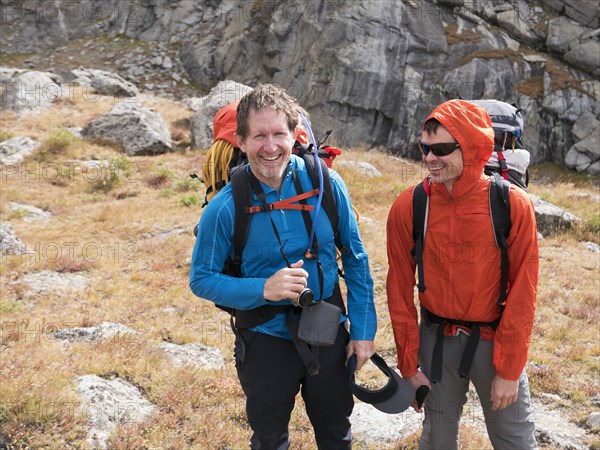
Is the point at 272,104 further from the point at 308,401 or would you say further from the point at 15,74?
the point at 15,74

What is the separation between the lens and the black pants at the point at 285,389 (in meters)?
3.06

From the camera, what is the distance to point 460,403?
3398 millimetres

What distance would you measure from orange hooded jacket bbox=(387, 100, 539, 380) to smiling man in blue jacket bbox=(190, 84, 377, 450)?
0.32 metres

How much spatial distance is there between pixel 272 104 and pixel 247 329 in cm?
141

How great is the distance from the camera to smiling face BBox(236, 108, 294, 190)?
2.83 metres

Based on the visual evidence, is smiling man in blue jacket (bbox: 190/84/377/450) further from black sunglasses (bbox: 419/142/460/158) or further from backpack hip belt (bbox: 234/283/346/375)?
black sunglasses (bbox: 419/142/460/158)

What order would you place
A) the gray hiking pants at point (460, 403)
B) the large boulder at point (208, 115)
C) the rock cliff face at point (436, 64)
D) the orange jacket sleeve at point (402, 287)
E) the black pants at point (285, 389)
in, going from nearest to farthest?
the black pants at point (285, 389) < the gray hiking pants at point (460, 403) < the orange jacket sleeve at point (402, 287) < the large boulder at point (208, 115) < the rock cliff face at point (436, 64)

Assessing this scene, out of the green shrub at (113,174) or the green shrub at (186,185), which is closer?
the green shrub at (186,185)

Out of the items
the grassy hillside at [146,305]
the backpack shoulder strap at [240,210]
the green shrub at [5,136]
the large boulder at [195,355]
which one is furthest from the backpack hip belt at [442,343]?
the green shrub at [5,136]

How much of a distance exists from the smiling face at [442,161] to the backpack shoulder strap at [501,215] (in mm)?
254

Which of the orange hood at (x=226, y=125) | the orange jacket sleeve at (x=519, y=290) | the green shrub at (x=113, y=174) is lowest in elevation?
the green shrub at (x=113, y=174)

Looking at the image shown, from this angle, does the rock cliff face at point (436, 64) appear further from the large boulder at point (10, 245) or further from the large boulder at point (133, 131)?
the large boulder at point (10, 245)

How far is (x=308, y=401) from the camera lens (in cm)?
322

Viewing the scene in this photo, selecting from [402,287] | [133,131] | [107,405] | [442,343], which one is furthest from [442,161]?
[133,131]
